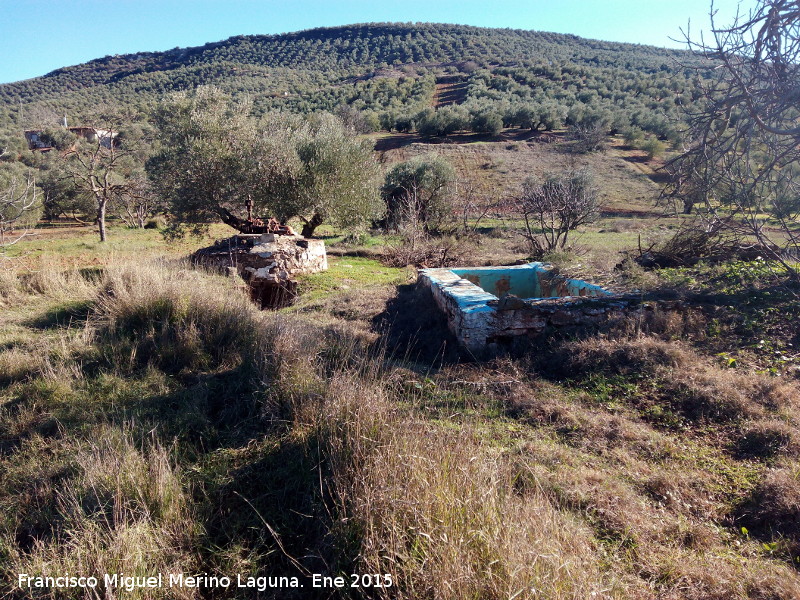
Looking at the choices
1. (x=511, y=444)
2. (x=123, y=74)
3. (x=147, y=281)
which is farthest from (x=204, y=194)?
(x=123, y=74)

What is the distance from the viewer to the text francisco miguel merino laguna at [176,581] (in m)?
1.98

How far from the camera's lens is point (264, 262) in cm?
1008

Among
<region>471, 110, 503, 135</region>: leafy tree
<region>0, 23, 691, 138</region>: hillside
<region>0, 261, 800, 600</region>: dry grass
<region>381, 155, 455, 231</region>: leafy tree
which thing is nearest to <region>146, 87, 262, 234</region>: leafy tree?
<region>381, 155, 455, 231</region>: leafy tree

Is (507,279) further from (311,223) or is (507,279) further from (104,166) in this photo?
(104,166)

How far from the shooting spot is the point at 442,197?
2091 cm

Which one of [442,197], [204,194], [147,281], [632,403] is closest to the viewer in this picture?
[632,403]

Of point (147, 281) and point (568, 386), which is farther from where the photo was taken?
point (147, 281)

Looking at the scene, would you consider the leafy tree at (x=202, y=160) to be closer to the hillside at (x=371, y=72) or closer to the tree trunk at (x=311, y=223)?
the tree trunk at (x=311, y=223)

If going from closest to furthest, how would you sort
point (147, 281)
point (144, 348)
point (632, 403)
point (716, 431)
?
point (716, 431) < point (632, 403) < point (144, 348) < point (147, 281)

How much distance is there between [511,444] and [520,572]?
164 centimetres

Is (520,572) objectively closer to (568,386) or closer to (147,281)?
(568,386)

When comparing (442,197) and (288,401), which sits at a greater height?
(442,197)

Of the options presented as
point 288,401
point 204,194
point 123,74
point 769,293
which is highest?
point 123,74

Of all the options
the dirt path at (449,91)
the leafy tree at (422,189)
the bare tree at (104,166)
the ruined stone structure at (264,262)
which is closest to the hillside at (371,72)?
the dirt path at (449,91)
